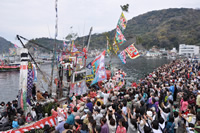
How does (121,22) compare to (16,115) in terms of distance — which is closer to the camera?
(16,115)

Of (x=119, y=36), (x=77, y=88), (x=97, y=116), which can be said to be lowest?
(x=97, y=116)

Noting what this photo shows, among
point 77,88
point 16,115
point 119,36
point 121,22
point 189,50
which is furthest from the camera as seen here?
point 189,50

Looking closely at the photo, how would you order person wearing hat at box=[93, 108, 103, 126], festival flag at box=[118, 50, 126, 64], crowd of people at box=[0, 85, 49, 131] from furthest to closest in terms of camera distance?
festival flag at box=[118, 50, 126, 64] → crowd of people at box=[0, 85, 49, 131] → person wearing hat at box=[93, 108, 103, 126]

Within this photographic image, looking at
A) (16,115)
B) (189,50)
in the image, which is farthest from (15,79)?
(189,50)

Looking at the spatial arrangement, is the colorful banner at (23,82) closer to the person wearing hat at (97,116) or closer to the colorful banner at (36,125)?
the colorful banner at (36,125)

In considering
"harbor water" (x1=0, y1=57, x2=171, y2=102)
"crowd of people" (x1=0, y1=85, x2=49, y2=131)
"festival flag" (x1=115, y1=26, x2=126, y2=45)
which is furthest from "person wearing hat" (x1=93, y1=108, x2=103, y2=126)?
"festival flag" (x1=115, y1=26, x2=126, y2=45)

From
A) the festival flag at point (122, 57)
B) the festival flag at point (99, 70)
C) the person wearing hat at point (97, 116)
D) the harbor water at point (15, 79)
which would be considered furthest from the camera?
the harbor water at point (15, 79)

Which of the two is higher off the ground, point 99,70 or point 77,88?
point 99,70

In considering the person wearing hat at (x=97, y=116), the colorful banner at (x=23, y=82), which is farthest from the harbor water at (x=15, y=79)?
the person wearing hat at (x=97, y=116)

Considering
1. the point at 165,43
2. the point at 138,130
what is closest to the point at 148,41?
the point at 165,43

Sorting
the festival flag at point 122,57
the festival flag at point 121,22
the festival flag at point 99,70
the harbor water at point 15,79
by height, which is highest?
the festival flag at point 121,22

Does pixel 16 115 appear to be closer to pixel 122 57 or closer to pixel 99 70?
pixel 99 70

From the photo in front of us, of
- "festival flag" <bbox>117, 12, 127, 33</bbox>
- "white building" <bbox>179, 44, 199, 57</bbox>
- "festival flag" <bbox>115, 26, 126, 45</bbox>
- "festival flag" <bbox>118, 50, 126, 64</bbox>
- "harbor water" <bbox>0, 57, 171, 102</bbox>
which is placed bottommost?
"harbor water" <bbox>0, 57, 171, 102</bbox>

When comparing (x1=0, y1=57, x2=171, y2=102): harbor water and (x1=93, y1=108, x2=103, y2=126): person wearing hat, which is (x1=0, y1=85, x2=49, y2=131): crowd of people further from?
(x1=93, y1=108, x2=103, y2=126): person wearing hat
